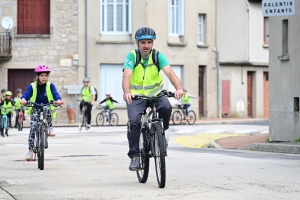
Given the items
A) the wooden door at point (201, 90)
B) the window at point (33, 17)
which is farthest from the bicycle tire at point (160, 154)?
the wooden door at point (201, 90)

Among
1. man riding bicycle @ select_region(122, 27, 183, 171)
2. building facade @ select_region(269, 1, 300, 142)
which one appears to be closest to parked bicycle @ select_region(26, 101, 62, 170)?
man riding bicycle @ select_region(122, 27, 183, 171)

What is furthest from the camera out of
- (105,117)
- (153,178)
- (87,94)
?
(105,117)

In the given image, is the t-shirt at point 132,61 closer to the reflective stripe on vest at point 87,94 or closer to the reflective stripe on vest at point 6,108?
the reflective stripe on vest at point 6,108

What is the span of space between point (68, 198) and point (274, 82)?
12.6 metres

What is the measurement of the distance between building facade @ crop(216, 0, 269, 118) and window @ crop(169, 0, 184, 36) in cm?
470

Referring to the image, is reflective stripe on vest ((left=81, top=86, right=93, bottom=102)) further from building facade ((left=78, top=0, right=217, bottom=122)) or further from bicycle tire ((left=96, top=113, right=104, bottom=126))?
building facade ((left=78, top=0, right=217, bottom=122))

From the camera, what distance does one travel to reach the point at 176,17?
147ft

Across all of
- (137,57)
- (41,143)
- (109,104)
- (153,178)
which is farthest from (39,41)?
(137,57)

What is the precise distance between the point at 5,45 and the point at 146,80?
102 ft

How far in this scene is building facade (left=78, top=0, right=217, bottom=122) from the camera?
4253 centimetres

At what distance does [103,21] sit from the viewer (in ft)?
141

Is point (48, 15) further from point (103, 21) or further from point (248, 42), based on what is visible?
point (248, 42)

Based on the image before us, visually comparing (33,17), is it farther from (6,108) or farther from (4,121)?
(4,121)

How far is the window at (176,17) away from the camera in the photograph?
4453cm
